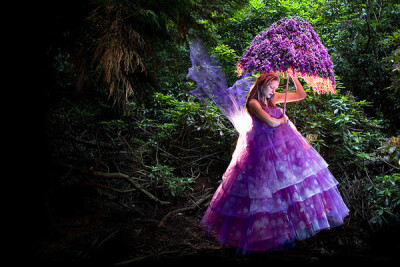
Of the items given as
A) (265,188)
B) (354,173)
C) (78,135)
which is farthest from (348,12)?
(78,135)

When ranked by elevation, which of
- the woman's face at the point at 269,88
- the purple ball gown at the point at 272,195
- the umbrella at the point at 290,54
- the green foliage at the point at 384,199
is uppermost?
the umbrella at the point at 290,54

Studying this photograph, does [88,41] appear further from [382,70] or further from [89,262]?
[382,70]

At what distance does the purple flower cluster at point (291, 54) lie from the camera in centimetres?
216

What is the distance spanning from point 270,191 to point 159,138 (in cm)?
251

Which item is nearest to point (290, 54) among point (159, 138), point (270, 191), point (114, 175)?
point (270, 191)

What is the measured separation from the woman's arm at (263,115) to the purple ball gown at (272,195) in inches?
2.4

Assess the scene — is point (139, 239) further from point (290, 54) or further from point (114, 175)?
point (290, 54)

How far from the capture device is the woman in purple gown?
6.97 ft

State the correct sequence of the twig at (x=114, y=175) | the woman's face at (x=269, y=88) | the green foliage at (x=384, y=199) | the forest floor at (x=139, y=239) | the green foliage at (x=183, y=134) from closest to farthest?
the forest floor at (x=139, y=239)
the twig at (x=114, y=175)
the woman's face at (x=269, y=88)
the green foliage at (x=384, y=199)
the green foliage at (x=183, y=134)

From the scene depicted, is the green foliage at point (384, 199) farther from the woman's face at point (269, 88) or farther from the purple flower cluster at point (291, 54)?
the woman's face at point (269, 88)

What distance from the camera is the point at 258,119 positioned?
2.45 m

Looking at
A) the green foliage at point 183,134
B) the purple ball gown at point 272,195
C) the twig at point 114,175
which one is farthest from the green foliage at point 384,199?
the twig at point 114,175

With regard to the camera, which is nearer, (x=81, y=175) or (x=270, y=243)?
(x=270, y=243)

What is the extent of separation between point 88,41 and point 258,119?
1.81 meters
